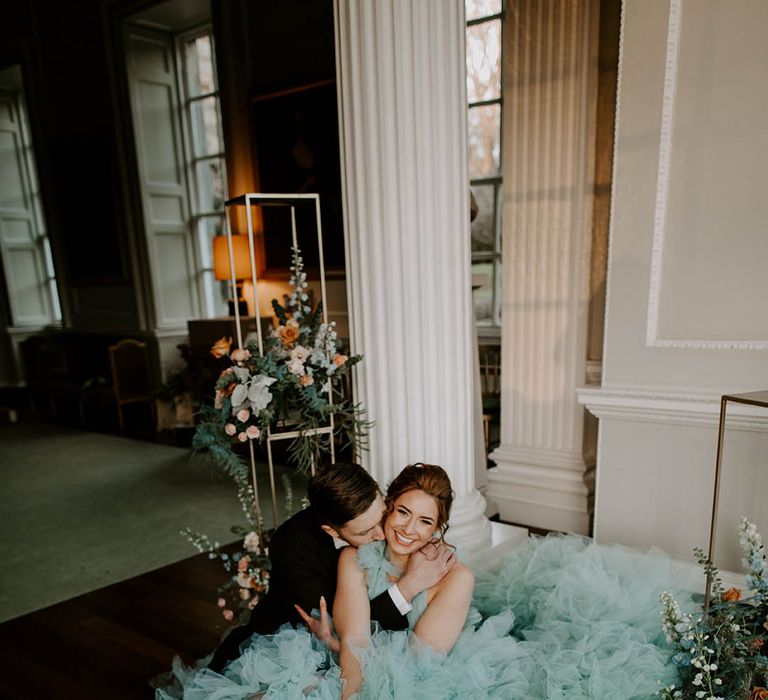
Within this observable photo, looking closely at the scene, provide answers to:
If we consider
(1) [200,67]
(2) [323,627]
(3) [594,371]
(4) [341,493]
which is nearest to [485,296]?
(3) [594,371]

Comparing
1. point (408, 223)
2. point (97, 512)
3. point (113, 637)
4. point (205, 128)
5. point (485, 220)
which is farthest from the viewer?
point (205, 128)

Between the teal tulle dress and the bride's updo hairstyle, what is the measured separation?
200mm

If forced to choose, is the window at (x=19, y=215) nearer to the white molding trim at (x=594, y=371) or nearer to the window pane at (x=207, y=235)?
the window pane at (x=207, y=235)

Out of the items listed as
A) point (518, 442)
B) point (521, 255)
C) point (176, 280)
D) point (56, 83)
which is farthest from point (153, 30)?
point (518, 442)

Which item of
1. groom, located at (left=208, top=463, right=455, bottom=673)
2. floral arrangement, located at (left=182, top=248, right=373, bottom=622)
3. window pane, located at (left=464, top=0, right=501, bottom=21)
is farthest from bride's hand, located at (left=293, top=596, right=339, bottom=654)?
window pane, located at (left=464, top=0, right=501, bottom=21)

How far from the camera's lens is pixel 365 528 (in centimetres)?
178

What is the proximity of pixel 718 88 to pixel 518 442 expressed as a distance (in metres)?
1.97

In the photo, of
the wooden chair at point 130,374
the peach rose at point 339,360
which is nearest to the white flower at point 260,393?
the peach rose at point 339,360

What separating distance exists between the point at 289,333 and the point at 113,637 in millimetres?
1671

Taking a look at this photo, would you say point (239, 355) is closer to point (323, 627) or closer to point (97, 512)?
point (323, 627)

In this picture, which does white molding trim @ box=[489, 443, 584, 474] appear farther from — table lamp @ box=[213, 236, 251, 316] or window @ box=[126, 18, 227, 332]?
window @ box=[126, 18, 227, 332]

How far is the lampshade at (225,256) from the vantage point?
5750 mm

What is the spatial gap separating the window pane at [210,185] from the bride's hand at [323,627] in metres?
6.33

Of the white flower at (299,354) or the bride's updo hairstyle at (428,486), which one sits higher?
the white flower at (299,354)
